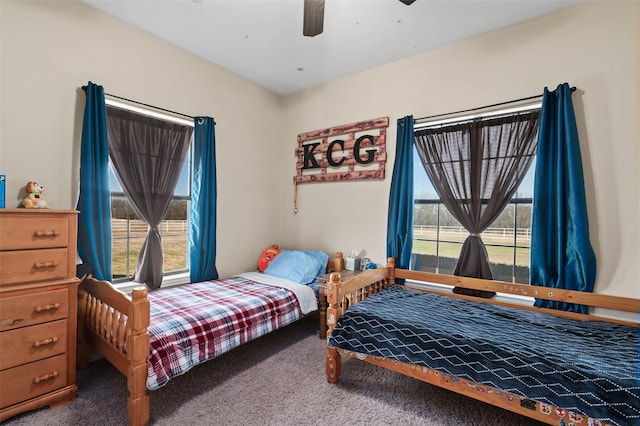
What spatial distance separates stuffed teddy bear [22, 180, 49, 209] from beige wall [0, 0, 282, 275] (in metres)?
0.15

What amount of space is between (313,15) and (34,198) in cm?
211

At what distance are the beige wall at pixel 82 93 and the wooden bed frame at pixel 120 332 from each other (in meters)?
0.79

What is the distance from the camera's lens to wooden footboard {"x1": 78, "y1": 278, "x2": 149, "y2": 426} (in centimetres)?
158

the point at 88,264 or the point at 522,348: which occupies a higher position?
the point at 88,264

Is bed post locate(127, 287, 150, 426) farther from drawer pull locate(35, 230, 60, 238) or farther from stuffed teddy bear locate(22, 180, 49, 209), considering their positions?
stuffed teddy bear locate(22, 180, 49, 209)

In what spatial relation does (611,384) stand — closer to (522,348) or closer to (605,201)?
(522,348)

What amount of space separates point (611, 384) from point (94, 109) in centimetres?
348

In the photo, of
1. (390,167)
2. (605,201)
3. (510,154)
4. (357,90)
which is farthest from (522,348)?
(357,90)

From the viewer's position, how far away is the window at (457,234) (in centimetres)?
248

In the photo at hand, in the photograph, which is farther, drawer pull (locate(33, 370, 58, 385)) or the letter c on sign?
the letter c on sign

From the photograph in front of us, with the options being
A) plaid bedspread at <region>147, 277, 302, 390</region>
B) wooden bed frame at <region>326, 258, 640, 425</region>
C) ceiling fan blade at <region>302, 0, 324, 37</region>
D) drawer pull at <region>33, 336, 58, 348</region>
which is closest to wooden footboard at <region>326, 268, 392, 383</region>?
wooden bed frame at <region>326, 258, 640, 425</region>

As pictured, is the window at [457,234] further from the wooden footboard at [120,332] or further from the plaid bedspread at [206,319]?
the wooden footboard at [120,332]

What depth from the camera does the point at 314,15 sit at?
167cm

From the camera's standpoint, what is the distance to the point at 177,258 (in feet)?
10.1
